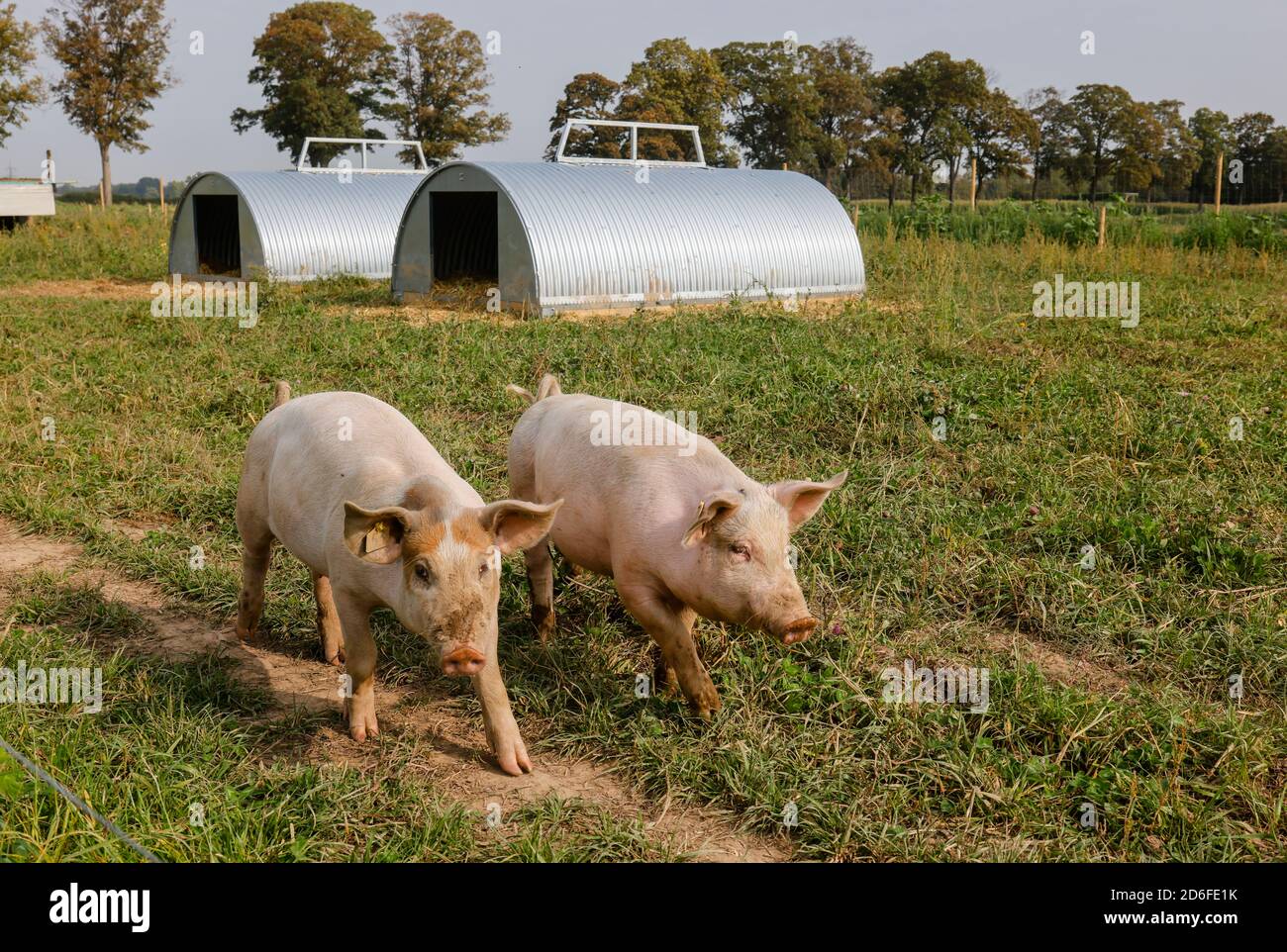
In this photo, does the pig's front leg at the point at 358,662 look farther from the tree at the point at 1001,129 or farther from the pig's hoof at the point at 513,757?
the tree at the point at 1001,129

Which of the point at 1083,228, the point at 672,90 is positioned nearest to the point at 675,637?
the point at 1083,228

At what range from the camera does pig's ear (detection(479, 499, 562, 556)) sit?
4.09 m

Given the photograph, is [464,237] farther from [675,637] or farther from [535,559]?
[675,637]

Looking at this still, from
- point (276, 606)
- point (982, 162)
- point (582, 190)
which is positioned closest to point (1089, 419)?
point (276, 606)

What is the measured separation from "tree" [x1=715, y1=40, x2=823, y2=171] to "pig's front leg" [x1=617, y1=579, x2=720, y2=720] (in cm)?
5081

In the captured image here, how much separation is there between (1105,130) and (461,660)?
2199 inches

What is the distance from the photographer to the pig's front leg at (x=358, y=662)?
4.50 meters

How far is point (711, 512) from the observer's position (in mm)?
4398

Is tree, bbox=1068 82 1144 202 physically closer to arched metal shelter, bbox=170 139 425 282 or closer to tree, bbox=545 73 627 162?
tree, bbox=545 73 627 162

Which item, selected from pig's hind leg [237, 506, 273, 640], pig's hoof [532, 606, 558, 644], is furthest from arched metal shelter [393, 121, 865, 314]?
pig's hind leg [237, 506, 273, 640]

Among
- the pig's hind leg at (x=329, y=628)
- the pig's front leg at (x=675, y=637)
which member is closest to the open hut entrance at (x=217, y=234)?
the pig's hind leg at (x=329, y=628)

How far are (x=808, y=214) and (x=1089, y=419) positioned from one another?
913 cm

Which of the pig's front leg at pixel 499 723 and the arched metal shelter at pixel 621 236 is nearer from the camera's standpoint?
the pig's front leg at pixel 499 723

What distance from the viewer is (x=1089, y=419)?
8195 mm
